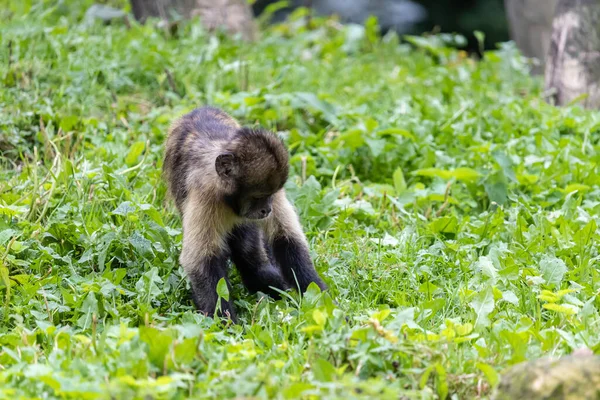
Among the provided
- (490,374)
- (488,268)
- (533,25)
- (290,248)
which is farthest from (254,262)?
(533,25)

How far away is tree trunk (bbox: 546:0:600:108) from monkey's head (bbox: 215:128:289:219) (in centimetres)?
451

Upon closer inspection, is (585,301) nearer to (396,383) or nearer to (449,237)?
(449,237)

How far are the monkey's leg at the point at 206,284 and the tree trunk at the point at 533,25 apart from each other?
784 cm

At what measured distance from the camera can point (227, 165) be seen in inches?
189

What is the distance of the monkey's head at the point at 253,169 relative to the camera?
4711 millimetres

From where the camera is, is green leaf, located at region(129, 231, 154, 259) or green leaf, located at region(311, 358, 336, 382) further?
green leaf, located at region(129, 231, 154, 259)

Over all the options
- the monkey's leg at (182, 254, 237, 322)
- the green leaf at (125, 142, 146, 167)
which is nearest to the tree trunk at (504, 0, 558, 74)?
the green leaf at (125, 142, 146, 167)

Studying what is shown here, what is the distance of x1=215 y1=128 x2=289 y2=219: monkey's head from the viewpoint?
4.71 m

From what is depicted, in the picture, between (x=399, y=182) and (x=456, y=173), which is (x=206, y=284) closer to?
(x=399, y=182)

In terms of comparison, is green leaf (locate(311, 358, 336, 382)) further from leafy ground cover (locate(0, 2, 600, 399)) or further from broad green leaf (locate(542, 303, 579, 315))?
broad green leaf (locate(542, 303, 579, 315))

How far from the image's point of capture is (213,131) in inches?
215

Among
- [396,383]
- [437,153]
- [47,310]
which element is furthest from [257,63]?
[396,383]

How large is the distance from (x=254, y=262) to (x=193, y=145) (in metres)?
0.84

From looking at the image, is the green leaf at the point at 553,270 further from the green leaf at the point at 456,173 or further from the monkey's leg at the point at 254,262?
the monkey's leg at the point at 254,262
